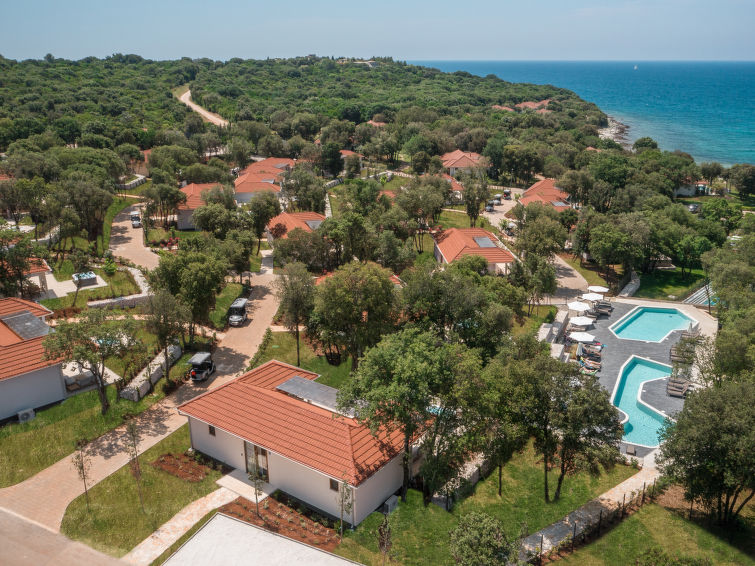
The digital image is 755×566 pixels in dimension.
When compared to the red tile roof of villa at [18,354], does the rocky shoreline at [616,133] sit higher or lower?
higher

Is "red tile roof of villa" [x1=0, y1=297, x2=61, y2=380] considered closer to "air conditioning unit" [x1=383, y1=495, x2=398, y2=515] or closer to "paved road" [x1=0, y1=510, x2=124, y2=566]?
"paved road" [x1=0, y1=510, x2=124, y2=566]

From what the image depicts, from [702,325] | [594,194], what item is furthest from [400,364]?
[594,194]

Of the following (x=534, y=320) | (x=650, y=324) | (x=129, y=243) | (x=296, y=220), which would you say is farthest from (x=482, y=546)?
(x=129, y=243)

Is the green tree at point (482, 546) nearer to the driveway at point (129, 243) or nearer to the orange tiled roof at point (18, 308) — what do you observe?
the orange tiled roof at point (18, 308)

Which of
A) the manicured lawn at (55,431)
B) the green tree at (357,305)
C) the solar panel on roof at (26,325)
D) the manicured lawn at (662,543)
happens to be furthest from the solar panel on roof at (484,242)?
the solar panel on roof at (26,325)

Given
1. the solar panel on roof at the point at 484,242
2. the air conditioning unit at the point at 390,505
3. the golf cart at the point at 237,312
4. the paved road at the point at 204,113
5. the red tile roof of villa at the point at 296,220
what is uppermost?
the paved road at the point at 204,113

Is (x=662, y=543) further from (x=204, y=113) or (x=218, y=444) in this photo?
(x=204, y=113)
